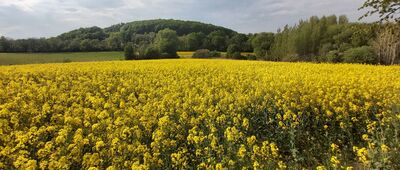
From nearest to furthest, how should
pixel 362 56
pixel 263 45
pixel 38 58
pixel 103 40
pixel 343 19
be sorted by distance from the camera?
1. pixel 362 56
2. pixel 38 58
3. pixel 263 45
4. pixel 343 19
5. pixel 103 40

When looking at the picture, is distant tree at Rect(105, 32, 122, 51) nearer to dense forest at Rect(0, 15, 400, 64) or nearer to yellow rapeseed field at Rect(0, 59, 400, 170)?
dense forest at Rect(0, 15, 400, 64)

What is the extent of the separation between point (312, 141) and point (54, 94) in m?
8.39

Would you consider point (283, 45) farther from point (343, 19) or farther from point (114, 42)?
point (114, 42)

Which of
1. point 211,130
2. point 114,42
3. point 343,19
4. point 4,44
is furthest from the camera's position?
point 114,42

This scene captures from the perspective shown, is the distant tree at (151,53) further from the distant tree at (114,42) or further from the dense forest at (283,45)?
the distant tree at (114,42)

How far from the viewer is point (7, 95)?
35.3ft

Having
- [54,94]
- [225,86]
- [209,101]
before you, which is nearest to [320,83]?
[225,86]

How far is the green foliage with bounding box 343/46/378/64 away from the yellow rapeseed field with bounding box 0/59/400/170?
2113 centimetres

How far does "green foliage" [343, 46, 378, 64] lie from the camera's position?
3112cm

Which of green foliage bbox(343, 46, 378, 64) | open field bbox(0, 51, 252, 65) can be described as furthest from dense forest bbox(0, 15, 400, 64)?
open field bbox(0, 51, 252, 65)

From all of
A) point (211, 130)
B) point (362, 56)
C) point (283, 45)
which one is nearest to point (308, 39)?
point (283, 45)

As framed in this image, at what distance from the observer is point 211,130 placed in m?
7.37

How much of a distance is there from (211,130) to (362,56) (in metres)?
29.1

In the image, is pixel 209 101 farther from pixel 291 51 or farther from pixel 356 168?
pixel 291 51
